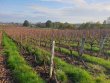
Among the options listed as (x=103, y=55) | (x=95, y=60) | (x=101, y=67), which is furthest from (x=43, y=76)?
(x=103, y=55)

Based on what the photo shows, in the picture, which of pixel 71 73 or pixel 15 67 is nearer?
pixel 71 73

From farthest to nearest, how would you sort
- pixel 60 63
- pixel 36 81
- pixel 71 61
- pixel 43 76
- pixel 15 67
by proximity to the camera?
pixel 71 61 → pixel 60 63 → pixel 15 67 → pixel 43 76 → pixel 36 81

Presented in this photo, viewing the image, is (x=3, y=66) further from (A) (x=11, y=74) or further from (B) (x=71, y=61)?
(B) (x=71, y=61)

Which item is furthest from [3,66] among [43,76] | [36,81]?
[36,81]

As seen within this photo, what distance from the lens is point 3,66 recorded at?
15.1 m

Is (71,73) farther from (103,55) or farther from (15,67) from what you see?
(103,55)

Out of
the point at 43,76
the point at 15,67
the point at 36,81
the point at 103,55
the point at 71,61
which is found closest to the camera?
the point at 36,81

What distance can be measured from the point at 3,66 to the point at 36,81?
432 cm

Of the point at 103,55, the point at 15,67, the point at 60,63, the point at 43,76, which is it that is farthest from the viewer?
the point at 103,55

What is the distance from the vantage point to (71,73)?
12.8 meters

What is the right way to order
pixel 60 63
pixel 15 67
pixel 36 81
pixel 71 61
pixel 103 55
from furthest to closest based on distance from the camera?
1. pixel 103 55
2. pixel 71 61
3. pixel 60 63
4. pixel 15 67
5. pixel 36 81

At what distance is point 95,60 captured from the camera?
16984 mm

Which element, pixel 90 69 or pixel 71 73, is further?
pixel 90 69

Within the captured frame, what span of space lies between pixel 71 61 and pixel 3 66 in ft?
11.8
